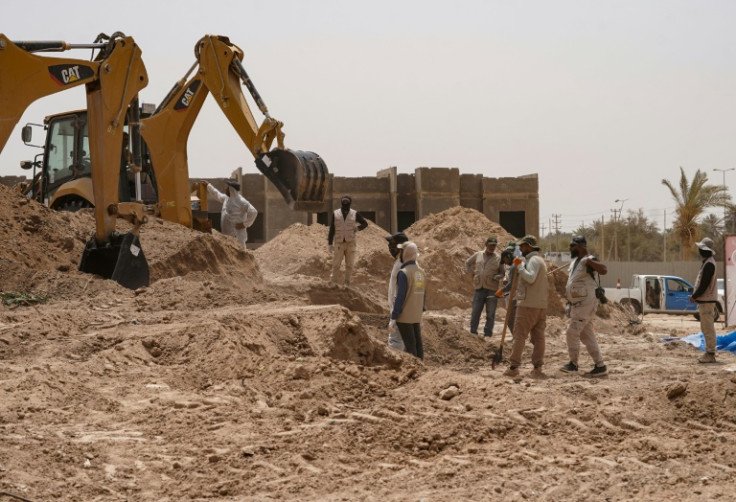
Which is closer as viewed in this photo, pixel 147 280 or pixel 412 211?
pixel 147 280

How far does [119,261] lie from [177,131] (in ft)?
10.6

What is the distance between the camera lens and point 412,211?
93.2 feet

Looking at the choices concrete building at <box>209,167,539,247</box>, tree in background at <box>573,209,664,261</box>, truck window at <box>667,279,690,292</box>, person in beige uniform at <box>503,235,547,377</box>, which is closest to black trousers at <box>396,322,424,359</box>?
person in beige uniform at <box>503,235,547,377</box>

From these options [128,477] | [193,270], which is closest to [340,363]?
[128,477]

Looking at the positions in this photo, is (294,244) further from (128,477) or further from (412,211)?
(128,477)

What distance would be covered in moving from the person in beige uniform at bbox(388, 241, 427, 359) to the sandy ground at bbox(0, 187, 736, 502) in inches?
21.1

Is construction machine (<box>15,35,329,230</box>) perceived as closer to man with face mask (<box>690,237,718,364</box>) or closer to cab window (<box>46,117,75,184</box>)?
cab window (<box>46,117,75,184</box>)

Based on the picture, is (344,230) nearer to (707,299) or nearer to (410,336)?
(410,336)

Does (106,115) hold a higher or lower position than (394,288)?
higher

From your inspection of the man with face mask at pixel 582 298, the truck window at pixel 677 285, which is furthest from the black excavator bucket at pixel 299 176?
the truck window at pixel 677 285

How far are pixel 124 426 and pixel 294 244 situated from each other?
53.1ft

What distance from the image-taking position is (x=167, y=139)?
15.5 meters

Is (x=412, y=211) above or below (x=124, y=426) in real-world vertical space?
above

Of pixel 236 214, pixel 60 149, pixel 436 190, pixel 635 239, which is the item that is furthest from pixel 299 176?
pixel 635 239
